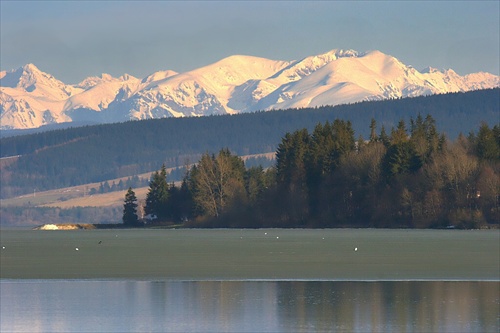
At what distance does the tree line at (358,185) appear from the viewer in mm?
144125

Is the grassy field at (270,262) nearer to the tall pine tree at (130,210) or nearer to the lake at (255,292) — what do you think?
the lake at (255,292)

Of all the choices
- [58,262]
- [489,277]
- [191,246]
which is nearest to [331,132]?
[191,246]

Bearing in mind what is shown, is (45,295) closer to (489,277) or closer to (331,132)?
(489,277)

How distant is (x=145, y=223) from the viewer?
192500 mm

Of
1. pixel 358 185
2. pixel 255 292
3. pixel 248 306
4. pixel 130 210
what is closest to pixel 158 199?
pixel 130 210

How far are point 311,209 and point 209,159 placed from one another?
2563cm

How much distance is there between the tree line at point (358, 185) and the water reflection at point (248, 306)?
300 ft

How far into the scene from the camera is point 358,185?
511ft

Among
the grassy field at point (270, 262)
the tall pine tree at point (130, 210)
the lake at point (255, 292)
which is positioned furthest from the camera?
the tall pine tree at point (130, 210)

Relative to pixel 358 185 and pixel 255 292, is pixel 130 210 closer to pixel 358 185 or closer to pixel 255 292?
pixel 358 185

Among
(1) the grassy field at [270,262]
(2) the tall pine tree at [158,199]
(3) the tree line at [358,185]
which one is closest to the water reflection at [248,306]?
(1) the grassy field at [270,262]

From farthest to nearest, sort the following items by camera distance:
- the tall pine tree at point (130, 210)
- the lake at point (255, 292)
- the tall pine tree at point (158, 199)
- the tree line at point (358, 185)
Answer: the tall pine tree at point (130, 210)
the tall pine tree at point (158, 199)
the tree line at point (358, 185)
the lake at point (255, 292)

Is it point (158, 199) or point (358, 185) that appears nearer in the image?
point (358, 185)

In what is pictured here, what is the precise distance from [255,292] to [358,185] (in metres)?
108
